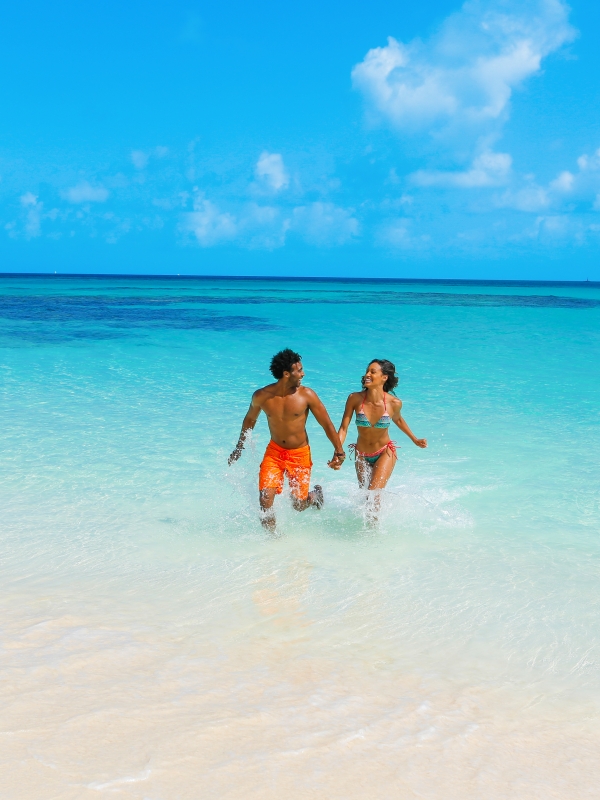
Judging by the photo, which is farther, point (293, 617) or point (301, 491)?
point (301, 491)

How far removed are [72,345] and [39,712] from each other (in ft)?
53.3

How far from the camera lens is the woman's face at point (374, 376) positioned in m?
5.67

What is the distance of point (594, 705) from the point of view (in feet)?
11.0

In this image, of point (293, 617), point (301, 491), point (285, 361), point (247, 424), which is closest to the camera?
point (293, 617)

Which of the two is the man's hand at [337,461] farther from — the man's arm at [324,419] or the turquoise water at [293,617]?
the turquoise water at [293,617]

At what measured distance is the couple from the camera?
17.7 feet

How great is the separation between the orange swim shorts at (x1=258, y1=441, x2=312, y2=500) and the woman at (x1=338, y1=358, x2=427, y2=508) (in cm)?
39

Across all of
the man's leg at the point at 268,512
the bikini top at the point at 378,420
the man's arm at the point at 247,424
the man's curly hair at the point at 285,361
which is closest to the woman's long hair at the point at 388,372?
the bikini top at the point at 378,420

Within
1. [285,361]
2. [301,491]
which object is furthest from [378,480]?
[285,361]

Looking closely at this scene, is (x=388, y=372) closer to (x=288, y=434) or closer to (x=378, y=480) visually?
(x=378, y=480)

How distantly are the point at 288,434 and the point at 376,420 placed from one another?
2.51 ft

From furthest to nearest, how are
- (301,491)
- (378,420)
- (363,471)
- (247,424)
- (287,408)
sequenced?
(363,471)
(378,420)
(247,424)
(301,491)
(287,408)

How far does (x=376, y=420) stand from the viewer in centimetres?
578

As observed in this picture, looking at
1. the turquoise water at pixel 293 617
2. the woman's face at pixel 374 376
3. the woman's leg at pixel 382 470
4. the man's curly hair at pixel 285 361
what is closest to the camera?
the turquoise water at pixel 293 617
